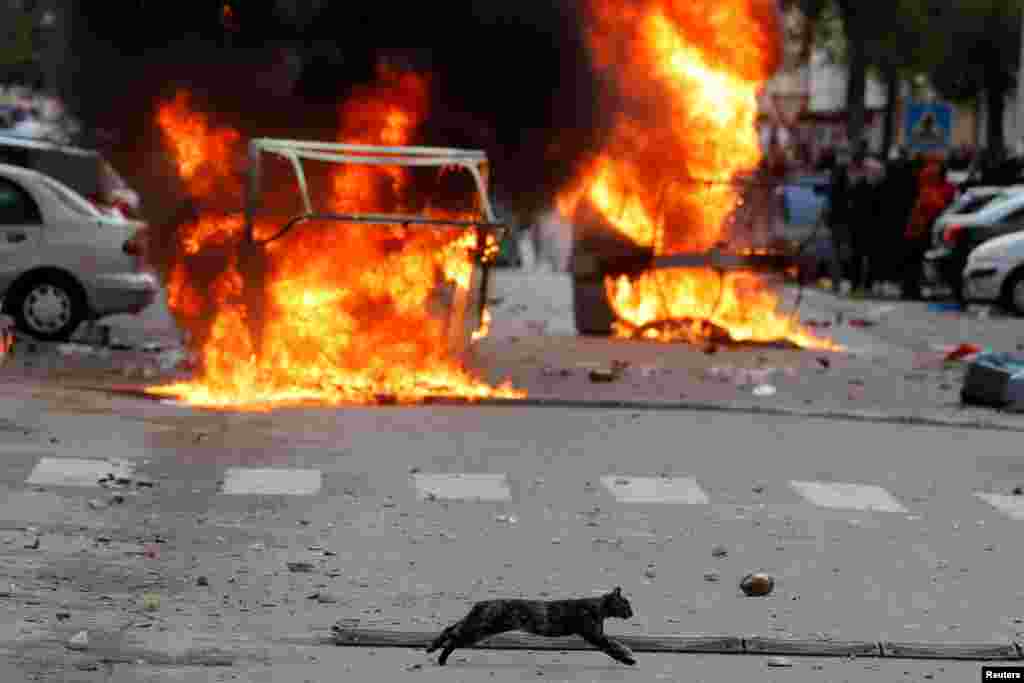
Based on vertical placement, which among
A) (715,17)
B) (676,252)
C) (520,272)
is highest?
(715,17)

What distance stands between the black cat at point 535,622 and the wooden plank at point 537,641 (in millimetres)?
230

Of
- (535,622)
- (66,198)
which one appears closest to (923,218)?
(66,198)

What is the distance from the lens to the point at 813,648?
8375 millimetres

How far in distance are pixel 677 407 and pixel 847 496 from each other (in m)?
3.71

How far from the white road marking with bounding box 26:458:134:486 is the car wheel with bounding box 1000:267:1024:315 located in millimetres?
17686

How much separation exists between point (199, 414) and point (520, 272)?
2268 centimetres

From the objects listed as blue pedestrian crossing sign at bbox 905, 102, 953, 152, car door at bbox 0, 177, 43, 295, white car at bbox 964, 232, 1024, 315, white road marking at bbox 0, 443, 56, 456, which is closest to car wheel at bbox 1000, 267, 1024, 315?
white car at bbox 964, 232, 1024, 315

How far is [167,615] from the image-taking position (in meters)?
8.72

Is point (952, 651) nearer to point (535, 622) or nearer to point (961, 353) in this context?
point (535, 622)

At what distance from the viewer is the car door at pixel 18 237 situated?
65.5ft

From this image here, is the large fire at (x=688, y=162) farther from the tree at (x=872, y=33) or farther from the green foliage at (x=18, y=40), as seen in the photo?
the tree at (x=872, y=33)

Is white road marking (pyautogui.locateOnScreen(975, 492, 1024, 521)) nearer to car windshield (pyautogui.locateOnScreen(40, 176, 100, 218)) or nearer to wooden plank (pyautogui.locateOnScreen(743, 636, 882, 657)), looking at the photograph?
wooden plank (pyautogui.locateOnScreen(743, 636, 882, 657))

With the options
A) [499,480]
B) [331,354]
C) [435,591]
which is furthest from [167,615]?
[331,354]

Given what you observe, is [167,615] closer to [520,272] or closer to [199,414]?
[199,414]
